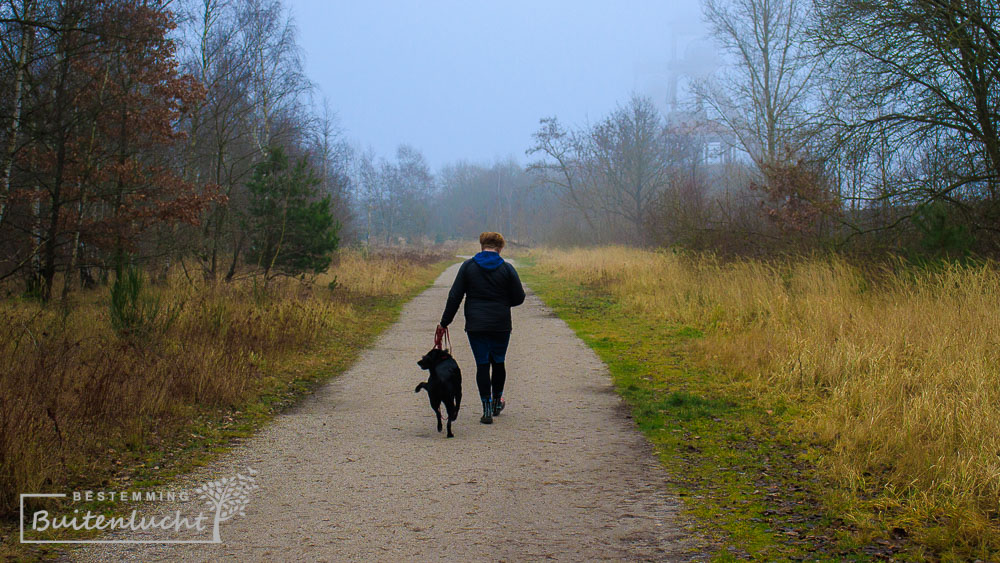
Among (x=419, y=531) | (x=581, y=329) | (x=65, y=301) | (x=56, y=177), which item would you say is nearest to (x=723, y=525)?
(x=419, y=531)

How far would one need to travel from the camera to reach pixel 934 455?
5352 mm

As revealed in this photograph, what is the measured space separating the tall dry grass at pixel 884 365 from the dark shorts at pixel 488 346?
2.98m

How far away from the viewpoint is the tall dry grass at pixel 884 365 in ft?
16.4

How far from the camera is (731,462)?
5992 millimetres

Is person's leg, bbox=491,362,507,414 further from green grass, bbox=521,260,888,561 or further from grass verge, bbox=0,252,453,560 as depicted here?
grass verge, bbox=0,252,453,560

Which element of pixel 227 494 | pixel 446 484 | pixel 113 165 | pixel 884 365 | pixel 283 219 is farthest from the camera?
pixel 283 219

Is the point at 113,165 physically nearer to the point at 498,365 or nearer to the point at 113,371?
the point at 113,371

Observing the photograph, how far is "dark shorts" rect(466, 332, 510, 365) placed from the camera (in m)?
7.45

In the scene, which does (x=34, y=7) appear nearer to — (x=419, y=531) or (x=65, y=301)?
(x=65, y=301)

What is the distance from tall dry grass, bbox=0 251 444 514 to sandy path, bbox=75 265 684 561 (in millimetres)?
967

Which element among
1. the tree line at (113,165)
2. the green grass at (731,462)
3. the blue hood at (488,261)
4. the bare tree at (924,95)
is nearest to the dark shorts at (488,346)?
the blue hood at (488,261)
